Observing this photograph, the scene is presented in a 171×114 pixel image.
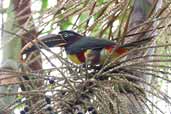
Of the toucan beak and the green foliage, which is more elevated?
the green foliage

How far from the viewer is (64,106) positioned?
36.7 inches

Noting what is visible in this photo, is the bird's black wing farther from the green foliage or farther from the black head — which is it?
the green foliage

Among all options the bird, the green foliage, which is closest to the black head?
the bird

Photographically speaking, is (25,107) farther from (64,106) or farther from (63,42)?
(63,42)

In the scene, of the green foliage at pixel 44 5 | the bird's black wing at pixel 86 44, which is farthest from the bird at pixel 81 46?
the green foliage at pixel 44 5

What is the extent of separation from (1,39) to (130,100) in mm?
324

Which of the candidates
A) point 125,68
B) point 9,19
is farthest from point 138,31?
point 9,19

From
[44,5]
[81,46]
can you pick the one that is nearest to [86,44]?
[81,46]

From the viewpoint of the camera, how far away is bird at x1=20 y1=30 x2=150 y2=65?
3.84 feet

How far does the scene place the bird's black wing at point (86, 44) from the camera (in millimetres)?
1287

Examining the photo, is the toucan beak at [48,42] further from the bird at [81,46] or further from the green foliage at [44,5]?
the green foliage at [44,5]

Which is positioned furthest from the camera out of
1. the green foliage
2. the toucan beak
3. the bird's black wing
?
the green foliage

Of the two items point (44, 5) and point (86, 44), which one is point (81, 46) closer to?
point (86, 44)

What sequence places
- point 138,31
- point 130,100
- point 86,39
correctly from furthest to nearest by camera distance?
point 86,39 → point 138,31 → point 130,100
